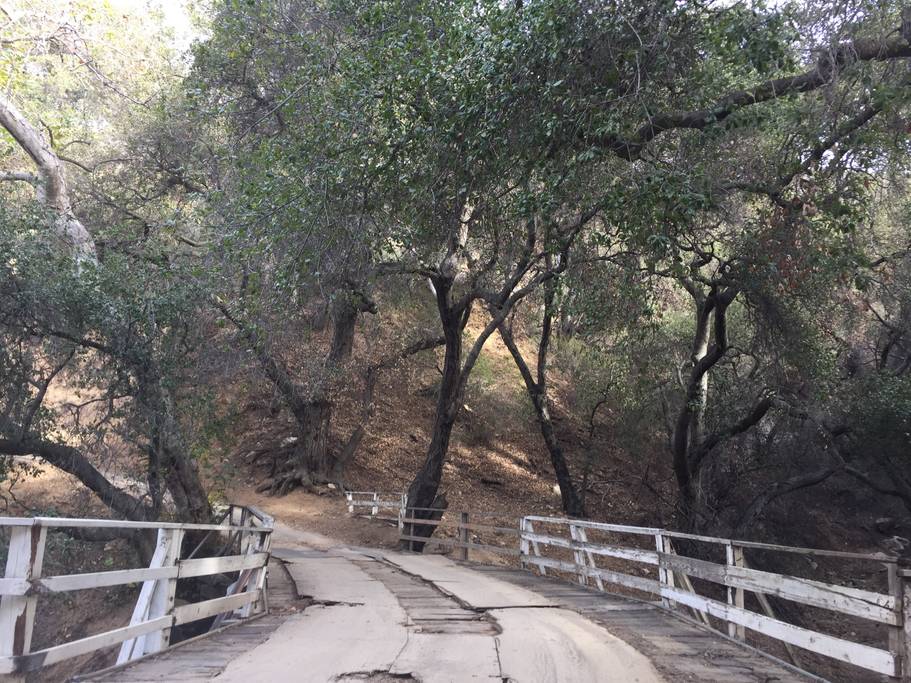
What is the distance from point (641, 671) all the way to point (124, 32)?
58.3 ft

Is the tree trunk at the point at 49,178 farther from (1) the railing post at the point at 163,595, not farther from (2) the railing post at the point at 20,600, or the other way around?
(2) the railing post at the point at 20,600

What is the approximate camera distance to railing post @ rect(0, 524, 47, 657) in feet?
13.6

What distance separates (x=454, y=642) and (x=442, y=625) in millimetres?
919

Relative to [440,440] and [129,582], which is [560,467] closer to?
[440,440]

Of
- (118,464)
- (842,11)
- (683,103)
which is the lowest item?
(118,464)

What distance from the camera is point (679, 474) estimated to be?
62.4 ft

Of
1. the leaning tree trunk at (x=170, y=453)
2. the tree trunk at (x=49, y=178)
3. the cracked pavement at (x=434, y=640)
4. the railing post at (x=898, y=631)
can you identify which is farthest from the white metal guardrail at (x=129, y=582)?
the tree trunk at (x=49, y=178)

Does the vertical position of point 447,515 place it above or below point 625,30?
below

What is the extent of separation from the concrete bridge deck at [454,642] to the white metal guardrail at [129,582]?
0.25m

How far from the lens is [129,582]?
514cm

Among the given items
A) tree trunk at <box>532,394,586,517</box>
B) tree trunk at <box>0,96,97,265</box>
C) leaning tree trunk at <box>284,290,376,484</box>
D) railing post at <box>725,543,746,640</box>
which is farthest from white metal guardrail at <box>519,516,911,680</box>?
leaning tree trunk at <box>284,290,376,484</box>

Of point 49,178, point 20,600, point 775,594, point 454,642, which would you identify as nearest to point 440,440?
point 49,178

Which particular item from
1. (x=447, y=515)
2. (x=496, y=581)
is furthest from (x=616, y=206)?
(x=447, y=515)

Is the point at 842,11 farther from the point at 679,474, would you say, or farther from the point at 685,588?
the point at 679,474
